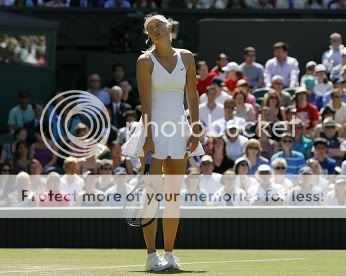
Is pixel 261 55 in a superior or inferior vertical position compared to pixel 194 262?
superior

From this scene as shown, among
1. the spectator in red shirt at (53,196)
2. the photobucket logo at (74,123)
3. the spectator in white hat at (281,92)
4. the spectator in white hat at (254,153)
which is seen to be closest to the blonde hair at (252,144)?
the spectator in white hat at (254,153)

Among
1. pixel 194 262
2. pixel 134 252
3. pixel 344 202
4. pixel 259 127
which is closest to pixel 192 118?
pixel 194 262

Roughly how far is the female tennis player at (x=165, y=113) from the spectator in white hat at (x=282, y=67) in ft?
32.5

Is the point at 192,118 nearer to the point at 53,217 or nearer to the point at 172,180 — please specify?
the point at 172,180

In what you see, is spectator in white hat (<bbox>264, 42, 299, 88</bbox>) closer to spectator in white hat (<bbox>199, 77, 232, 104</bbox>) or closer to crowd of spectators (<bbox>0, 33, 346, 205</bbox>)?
crowd of spectators (<bbox>0, 33, 346, 205</bbox>)

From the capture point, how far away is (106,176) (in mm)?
14336

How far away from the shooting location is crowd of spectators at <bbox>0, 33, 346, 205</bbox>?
1381 cm

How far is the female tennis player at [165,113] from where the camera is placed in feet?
27.8

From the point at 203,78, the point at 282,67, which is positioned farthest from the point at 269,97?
the point at 282,67

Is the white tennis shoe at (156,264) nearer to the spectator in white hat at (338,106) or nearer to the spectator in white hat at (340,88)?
the spectator in white hat at (338,106)

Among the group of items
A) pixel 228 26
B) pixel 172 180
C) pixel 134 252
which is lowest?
pixel 134 252

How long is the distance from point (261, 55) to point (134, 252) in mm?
9967

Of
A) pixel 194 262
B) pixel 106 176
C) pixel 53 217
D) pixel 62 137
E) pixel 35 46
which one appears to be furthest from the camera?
pixel 35 46

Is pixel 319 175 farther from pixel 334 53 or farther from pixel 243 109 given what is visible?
pixel 334 53
